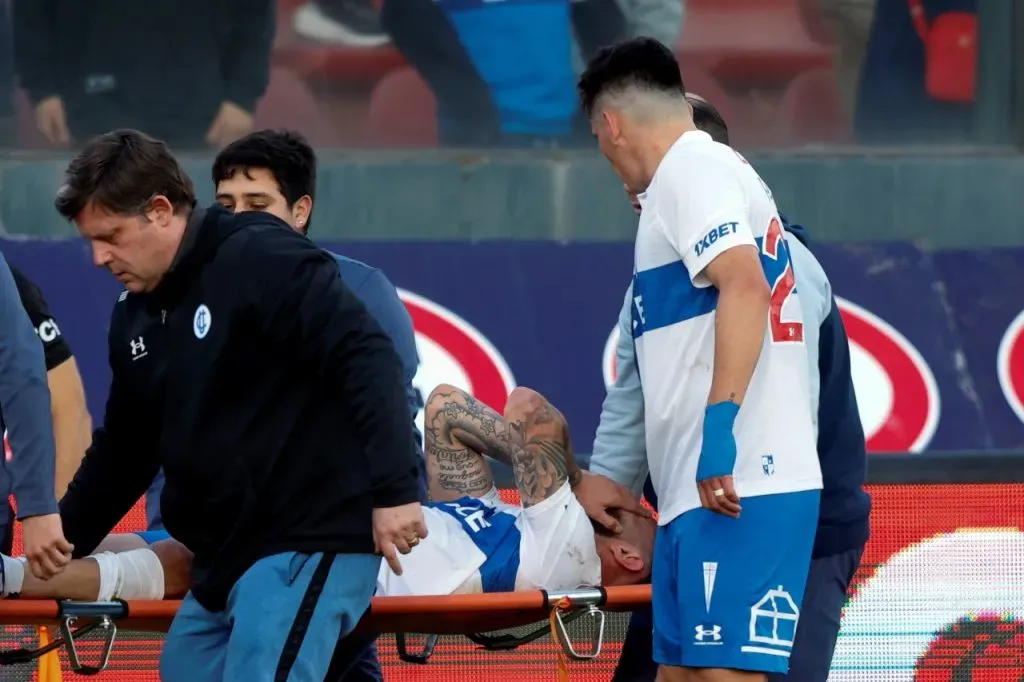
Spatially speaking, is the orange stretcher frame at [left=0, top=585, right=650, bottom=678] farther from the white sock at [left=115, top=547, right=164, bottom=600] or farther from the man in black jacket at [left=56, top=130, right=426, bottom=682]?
the man in black jacket at [left=56, top=130, right=426, bottom=682]

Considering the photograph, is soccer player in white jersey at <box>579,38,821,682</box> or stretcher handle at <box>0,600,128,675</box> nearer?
soccer player in white jersey at <box>579,38,821,682</box>

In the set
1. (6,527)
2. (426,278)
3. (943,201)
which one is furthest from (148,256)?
(943,201)

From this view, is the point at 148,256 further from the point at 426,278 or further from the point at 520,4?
the point at 520,4

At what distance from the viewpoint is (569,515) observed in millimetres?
4312

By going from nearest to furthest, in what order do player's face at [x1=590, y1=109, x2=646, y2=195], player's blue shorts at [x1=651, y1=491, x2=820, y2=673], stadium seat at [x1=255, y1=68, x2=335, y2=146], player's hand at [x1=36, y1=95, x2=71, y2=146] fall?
1. player's blue shorts at [x1=651, y1=491, x2=820, y2=673]
2. player's face at [x1=590, y1=109, x2=646, y2=195]
3. player's hand at [x1=36, y1=95, x2=71, y2=146]
4. stadium seat at [x1=255, y1=68, x2=335, y2=146]

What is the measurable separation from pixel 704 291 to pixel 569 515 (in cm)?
90

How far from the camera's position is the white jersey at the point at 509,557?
4.30 meters

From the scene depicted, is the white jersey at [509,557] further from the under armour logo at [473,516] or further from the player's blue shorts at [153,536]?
the player's blue shorts at [153,536]

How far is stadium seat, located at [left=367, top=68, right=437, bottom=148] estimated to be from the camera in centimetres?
812

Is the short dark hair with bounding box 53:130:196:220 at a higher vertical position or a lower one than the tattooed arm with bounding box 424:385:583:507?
higher

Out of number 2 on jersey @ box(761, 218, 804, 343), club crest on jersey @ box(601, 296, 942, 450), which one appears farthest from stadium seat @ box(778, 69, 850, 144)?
number 2 on jersey @ box(761, 218, 804, 343)

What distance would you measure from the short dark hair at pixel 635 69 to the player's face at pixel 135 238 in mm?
936

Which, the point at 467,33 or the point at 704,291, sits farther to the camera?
the point at 467,33

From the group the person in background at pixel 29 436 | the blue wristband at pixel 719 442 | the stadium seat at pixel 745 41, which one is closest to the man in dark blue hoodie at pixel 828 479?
the blue wristband at pixel 719 442
